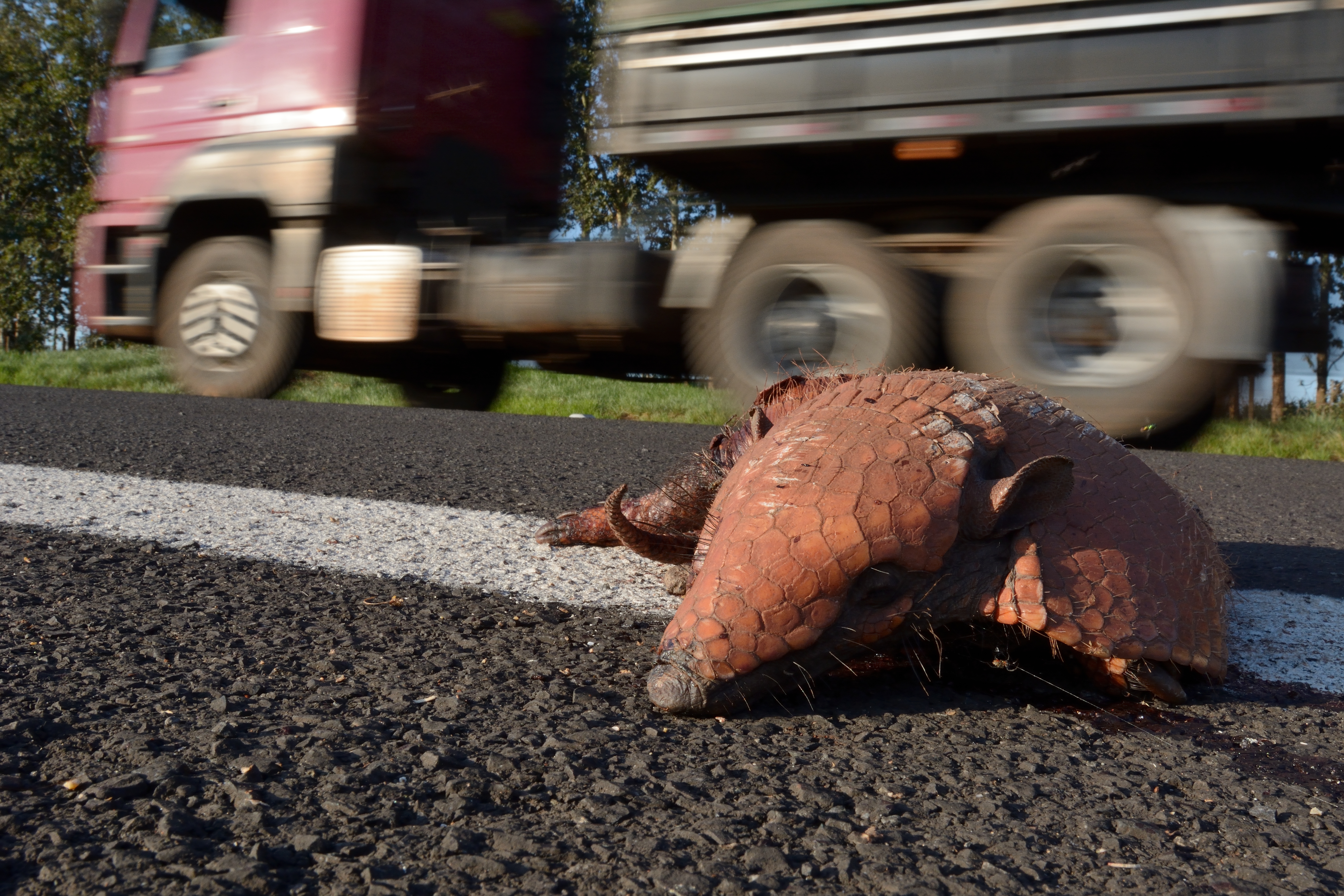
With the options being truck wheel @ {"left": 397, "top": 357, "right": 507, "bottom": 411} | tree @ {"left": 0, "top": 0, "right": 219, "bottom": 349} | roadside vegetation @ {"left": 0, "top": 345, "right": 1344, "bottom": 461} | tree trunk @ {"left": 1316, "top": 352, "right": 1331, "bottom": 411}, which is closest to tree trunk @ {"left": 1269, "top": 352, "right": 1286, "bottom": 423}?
roadside vegetation @ {"left": 0, "top": 345, "right": 1344, "bottom": 461}

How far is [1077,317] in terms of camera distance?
5.24 m

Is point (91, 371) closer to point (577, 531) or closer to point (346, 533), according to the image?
point (346, 533)

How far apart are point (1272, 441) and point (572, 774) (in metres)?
7.91

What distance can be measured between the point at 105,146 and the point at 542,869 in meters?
8.29

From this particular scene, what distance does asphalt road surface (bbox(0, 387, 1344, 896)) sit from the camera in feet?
3.51

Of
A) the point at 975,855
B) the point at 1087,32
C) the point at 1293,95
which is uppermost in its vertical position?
the point at 1087,32

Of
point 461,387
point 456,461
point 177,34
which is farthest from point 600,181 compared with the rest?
point 456,461

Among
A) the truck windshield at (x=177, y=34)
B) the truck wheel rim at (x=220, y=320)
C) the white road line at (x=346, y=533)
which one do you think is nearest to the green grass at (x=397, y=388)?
the truck wheel rim at (x=220, y=320)

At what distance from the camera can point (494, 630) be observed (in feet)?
6.20

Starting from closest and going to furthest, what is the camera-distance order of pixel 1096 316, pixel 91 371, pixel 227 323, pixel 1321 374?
pixel 1096 316
pixel 227 323
pixel 91 371
pixel 1321 374

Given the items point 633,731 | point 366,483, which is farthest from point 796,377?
point 366,483

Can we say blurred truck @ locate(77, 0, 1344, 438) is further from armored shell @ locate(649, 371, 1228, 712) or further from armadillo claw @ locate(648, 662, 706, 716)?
armadillo claw @ locate(648, 662, 706, 716)

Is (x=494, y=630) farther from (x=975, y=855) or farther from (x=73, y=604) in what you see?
(x=975, y=855)

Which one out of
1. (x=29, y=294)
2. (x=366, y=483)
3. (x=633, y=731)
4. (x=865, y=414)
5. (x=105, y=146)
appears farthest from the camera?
(x=29, y=294)
